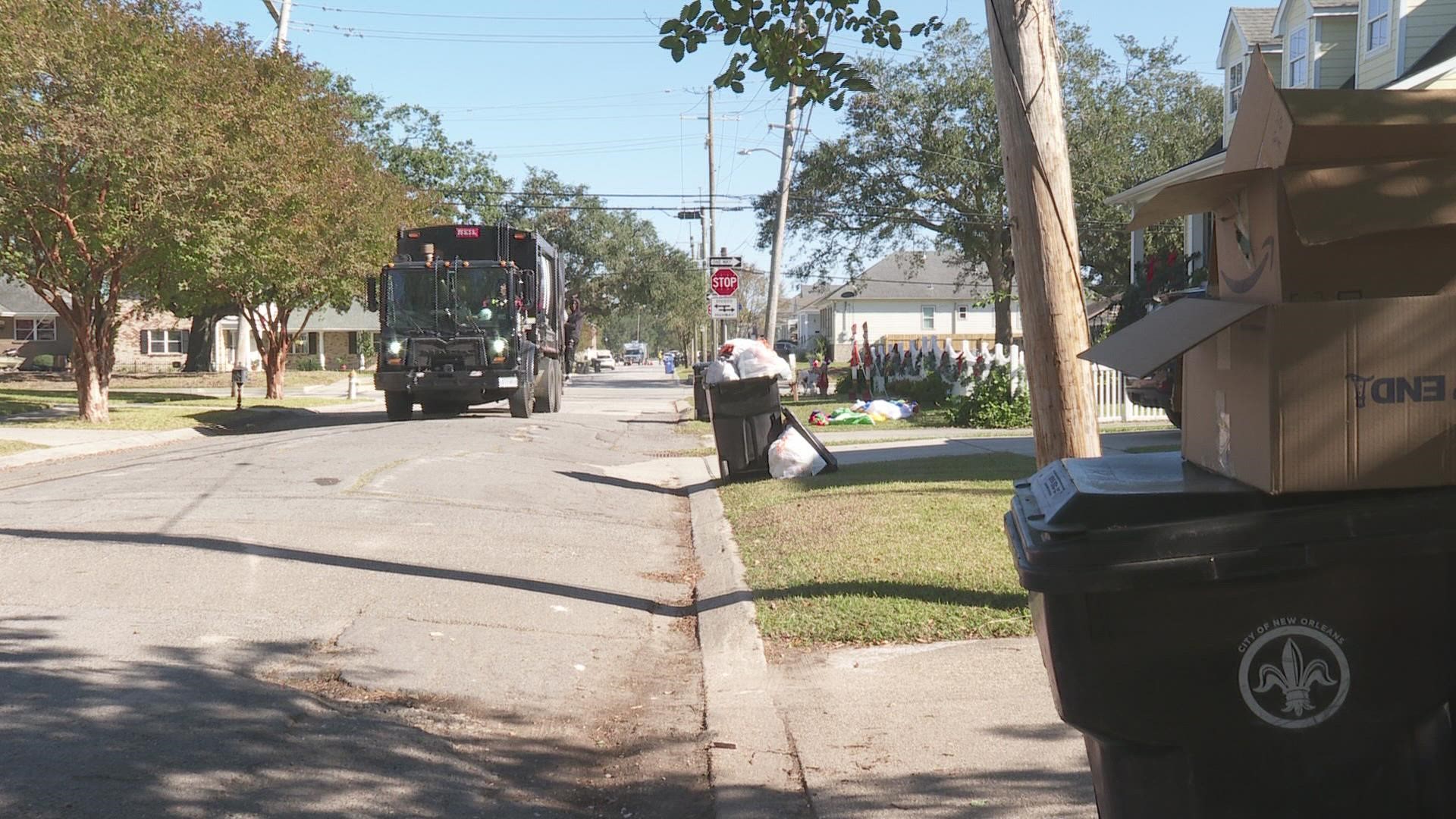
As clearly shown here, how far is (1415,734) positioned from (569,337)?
93.6ft

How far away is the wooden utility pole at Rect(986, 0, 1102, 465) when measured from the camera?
558 centimetres

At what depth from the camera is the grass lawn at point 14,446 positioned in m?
16.0

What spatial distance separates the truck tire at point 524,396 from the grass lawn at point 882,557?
33.8 feet

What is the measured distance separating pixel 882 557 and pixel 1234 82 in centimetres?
1966

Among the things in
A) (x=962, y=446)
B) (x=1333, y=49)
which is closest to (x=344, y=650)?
(x=962, y=446)

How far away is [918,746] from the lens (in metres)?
4.67

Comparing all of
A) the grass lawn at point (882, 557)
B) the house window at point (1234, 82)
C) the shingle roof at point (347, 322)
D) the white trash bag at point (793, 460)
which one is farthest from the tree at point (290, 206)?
the shingle roof at point (347, 322)

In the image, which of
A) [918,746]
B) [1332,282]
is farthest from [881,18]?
[1332,282]

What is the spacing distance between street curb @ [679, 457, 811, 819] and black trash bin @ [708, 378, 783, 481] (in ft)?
11.9

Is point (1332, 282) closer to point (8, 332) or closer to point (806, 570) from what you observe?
point (806, 570)

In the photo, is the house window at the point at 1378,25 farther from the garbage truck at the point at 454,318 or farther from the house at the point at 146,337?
the house at the point at 146,337

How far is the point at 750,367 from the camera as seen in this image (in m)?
12.3

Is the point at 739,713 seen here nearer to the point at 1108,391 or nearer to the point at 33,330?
the point at 1108,391

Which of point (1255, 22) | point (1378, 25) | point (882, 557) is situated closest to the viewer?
point (882, 557)
